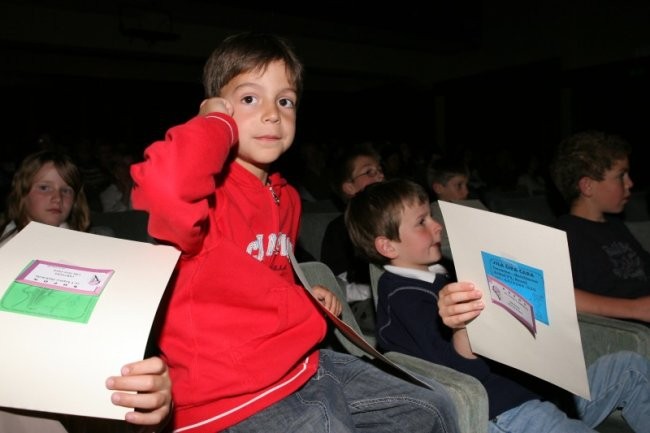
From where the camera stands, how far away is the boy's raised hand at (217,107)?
121 centimetres

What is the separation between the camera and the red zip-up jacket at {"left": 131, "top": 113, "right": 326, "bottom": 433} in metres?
1.01

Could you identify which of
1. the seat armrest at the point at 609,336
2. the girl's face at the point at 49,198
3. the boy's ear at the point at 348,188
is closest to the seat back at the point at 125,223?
the girl's face at the point at 49,198

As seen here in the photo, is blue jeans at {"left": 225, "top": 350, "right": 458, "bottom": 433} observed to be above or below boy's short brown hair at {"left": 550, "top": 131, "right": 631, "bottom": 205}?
below

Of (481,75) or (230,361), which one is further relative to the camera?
(481,75)

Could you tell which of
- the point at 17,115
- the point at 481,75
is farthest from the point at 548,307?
the point at 17,115

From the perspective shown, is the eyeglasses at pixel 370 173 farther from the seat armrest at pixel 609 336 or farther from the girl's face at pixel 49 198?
the seat armrest at pixel 609 336

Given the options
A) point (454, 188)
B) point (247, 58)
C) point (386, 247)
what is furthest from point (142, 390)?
point (454, 188)

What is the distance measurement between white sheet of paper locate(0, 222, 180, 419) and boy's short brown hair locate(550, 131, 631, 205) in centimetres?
201

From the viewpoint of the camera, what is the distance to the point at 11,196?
2.42 m

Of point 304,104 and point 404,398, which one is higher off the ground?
point 304,104

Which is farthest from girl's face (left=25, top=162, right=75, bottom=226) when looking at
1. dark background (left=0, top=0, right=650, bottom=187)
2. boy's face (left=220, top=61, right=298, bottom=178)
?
dark background (left=0, top=0, right=650, bottom=187)

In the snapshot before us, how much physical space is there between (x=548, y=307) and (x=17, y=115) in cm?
1226

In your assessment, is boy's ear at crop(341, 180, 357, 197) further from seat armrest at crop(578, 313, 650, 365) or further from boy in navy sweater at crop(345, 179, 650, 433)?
seat armrest at crop(578, 313, 650, 365)

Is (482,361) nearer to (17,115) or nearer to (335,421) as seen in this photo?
(335,421)
